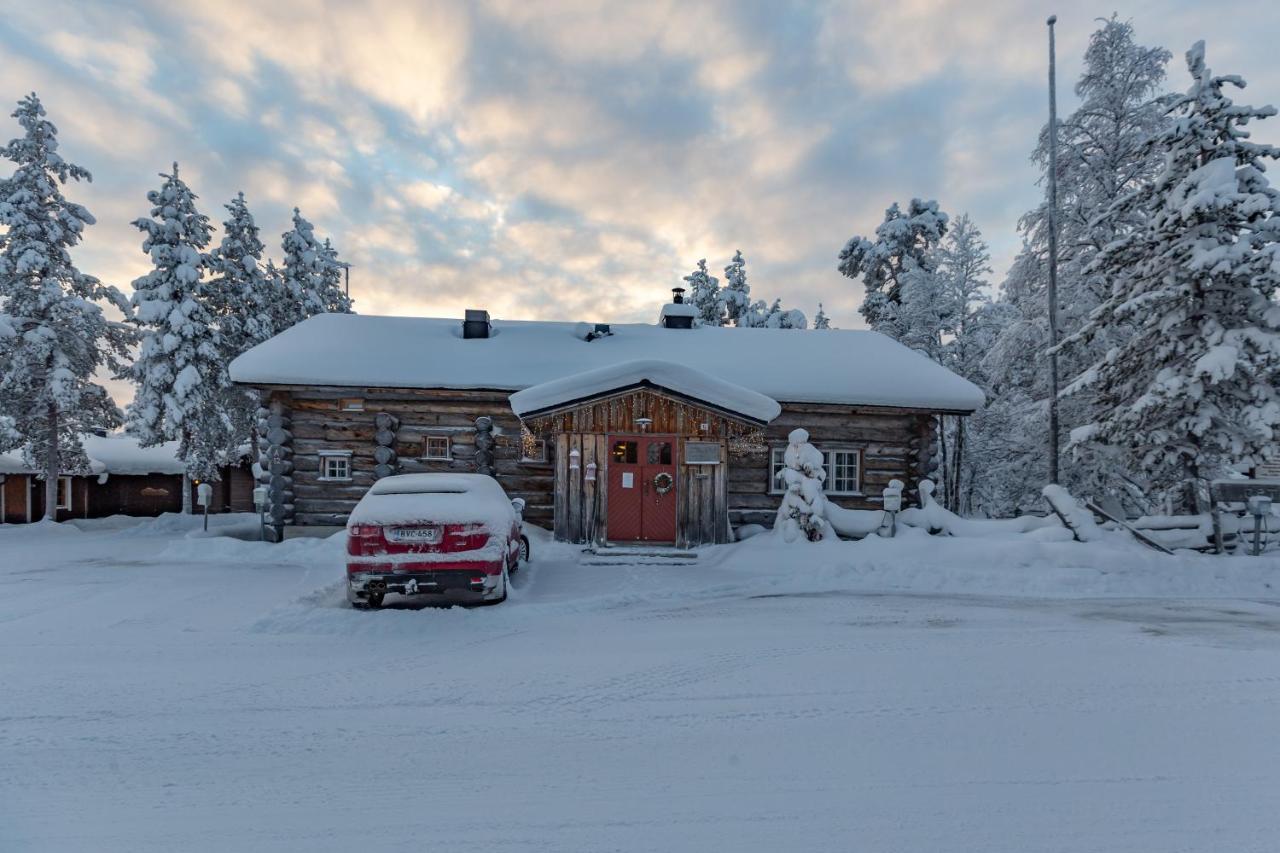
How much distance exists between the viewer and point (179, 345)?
837 inches

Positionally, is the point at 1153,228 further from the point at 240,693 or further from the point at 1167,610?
the point at 240,693

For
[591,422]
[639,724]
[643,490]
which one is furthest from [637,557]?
[639,724]

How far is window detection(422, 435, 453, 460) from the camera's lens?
15711 mm

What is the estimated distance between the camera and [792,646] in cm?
674

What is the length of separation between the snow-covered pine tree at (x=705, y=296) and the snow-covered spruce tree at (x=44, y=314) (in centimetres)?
2809

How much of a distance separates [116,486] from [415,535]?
99.5 ft

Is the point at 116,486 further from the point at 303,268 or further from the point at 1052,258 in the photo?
the point at 1052,258

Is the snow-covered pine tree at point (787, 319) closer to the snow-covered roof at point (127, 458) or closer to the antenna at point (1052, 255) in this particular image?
the antenna at point (1052, 255)

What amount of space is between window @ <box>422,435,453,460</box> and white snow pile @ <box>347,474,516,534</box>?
20.2 feet

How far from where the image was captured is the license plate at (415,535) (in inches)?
316

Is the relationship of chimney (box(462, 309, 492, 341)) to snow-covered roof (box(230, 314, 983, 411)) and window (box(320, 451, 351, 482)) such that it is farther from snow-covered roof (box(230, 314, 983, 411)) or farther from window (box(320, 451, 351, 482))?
window (box(320, 451, 351, 482))

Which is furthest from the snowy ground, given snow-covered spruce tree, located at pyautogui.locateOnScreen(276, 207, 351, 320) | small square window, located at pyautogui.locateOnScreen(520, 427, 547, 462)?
snow-covered spruce tree, located at pyautogui.locateOnScreen(276, 207, 351, 320)

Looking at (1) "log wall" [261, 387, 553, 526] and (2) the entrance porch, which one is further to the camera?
(1) "log wall" [261, 387, 553, 526]

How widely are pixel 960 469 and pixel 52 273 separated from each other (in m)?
32.8
